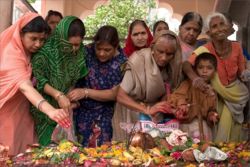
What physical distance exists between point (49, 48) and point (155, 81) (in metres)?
0.77

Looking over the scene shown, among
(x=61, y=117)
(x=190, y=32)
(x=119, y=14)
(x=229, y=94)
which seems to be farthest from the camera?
(x=119, y=14)

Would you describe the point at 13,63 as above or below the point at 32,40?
below

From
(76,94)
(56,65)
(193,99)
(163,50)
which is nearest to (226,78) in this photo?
(193,99)

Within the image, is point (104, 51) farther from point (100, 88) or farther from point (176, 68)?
point (176, 68)

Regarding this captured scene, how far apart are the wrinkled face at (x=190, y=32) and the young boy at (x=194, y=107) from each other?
0.45 meters

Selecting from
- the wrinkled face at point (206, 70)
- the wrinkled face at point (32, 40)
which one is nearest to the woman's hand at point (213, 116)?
the wrinkled face at point (206, 70)

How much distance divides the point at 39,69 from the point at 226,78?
1.40 meters

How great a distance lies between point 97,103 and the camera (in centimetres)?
341

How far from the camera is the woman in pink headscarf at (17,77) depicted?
2965 millimetres

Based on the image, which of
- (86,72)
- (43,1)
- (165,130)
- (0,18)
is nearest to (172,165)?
(165,130)

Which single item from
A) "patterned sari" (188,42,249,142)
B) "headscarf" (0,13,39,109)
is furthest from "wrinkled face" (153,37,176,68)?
"headscarf" (0,13,39,109)

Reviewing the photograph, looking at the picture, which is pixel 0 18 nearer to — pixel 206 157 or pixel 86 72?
pixel 86 72

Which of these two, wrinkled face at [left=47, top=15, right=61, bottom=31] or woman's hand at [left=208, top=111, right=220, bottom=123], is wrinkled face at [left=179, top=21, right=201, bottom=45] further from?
wrinkled face at [left=47, top=15, right=61, bottom=31]

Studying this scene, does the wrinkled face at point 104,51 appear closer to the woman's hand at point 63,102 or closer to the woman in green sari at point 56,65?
A: the woman in green sari at point 56,65
